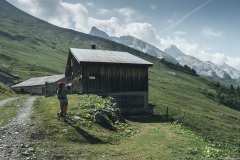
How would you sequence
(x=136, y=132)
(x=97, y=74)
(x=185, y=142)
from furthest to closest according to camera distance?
(x=97, y=74), (x=136, y=132), (x=185, y=142)

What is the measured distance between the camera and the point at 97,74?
126 ft

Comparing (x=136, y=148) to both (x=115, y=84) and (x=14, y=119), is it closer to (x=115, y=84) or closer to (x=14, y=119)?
(x=14, y=119)

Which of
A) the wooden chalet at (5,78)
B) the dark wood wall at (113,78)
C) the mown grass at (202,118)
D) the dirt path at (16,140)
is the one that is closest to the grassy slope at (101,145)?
the dirt path at (16,140)

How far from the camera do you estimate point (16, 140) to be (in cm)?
1652

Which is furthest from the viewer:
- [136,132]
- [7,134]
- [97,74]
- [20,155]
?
[97,74]

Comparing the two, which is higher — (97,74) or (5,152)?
(97,74)

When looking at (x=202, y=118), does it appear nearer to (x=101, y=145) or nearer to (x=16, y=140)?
(x=101, y=145)

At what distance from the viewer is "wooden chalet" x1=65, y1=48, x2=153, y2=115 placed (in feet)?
124

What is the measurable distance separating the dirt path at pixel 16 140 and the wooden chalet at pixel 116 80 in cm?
1654

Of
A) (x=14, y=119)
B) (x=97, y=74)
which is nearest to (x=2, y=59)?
(x=97, y=74)

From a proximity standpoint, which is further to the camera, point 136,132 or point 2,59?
point 2,59

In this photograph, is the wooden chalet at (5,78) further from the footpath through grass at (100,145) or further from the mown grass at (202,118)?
the footpath through grass at (100,145)

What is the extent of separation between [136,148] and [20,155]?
7.03 metres

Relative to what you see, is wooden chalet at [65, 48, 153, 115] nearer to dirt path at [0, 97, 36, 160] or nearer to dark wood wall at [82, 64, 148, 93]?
dark wood wall at [82, 64, 148, 93]
